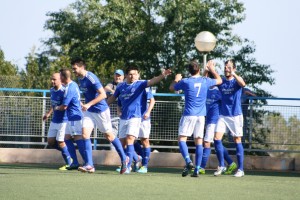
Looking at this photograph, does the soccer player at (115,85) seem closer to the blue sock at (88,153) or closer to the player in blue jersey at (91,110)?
the player in blue jersey at (91,110)

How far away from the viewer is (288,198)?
446 inches

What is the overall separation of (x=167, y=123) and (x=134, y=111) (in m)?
5.95

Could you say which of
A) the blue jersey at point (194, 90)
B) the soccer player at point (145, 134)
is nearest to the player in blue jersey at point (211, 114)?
the soccer player at point (145, 134)

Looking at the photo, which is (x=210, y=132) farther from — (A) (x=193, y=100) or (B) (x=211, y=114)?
(A) (x=193, y=100)

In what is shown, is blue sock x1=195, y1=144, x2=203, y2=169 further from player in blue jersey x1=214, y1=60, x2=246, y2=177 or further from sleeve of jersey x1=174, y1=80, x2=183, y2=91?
sleeve of jersey x1=174, y1=80, x2=183, y2=91

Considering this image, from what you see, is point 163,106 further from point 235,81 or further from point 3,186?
point 3,186

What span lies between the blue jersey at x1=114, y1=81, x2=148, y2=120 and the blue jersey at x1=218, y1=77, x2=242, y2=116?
1.59 metres

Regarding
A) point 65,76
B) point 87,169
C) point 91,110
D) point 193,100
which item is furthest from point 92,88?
point 193,100

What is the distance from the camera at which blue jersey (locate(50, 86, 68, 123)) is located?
17172 millimetres

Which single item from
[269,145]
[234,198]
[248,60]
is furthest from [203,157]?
[248,60]

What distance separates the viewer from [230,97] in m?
16.9

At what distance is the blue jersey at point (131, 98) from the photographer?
16.5 m

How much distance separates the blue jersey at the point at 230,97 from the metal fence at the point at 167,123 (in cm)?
448

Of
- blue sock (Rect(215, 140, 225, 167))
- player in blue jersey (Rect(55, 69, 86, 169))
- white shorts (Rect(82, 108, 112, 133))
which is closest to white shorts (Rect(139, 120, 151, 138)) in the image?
blue sock (Rect(215, 140, 225, 167))
